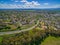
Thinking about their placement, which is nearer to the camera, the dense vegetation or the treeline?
the treeline

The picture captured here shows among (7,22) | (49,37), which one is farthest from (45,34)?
(7,22)

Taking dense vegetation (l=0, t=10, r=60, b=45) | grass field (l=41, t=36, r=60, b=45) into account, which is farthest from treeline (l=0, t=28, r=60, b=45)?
grass field (l=41, t=36, r=60, b=45)

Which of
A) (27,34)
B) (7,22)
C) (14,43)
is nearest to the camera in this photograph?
(14,43)

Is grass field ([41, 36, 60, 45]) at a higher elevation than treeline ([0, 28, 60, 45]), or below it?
below

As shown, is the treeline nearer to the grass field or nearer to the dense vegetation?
the dense vegetation

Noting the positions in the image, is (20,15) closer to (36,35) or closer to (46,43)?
(36,35)

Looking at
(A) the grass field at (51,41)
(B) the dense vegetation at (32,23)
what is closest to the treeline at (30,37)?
(B) the dense vegetation at (32,23)

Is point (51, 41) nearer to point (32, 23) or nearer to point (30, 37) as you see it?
point (30, 37)

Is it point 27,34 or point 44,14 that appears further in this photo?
point 44,14

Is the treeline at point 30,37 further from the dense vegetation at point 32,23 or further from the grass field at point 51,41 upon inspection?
the grass field at point 51,41
